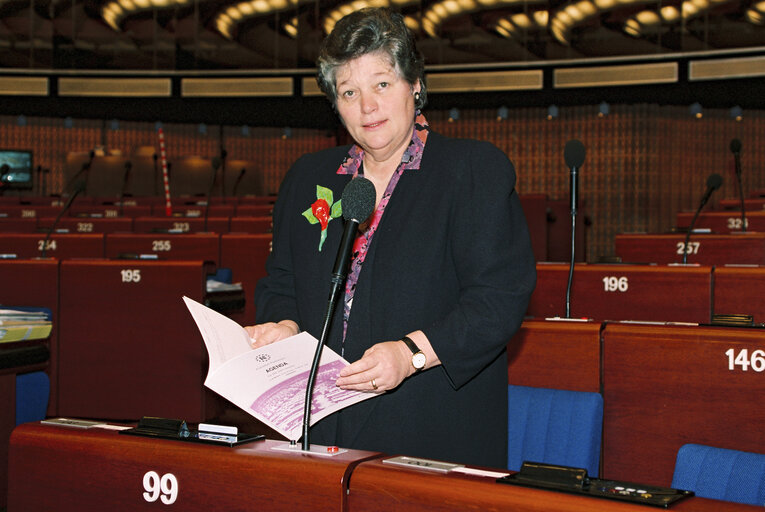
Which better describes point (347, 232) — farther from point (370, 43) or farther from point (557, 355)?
point (557, 355)

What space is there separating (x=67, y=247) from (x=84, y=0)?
10.7 meters

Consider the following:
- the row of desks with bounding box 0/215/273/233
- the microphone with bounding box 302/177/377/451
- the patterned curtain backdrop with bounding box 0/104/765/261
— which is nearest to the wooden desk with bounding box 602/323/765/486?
the microphone with bounding box 302/177/377/451

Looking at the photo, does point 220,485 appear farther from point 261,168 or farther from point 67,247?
point 261,168

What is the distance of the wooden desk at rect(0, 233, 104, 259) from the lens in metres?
6.22

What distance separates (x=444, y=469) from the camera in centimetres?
106

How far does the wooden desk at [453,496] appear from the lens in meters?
0.92

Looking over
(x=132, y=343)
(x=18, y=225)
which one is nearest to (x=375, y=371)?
(x=132, y=343)

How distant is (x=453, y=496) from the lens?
996 millimetres

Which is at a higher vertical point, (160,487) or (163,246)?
(163,246)

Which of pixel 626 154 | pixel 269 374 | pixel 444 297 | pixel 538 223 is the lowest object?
pixel 269 374

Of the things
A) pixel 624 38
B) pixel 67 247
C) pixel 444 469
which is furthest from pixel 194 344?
pixel 624 38

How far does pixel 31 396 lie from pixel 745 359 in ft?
7.51

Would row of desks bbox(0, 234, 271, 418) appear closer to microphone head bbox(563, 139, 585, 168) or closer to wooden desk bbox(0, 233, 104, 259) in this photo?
wooden desk bbox(0, 233, 104, 259)

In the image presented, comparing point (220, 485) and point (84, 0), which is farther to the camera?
point (84, 0)
